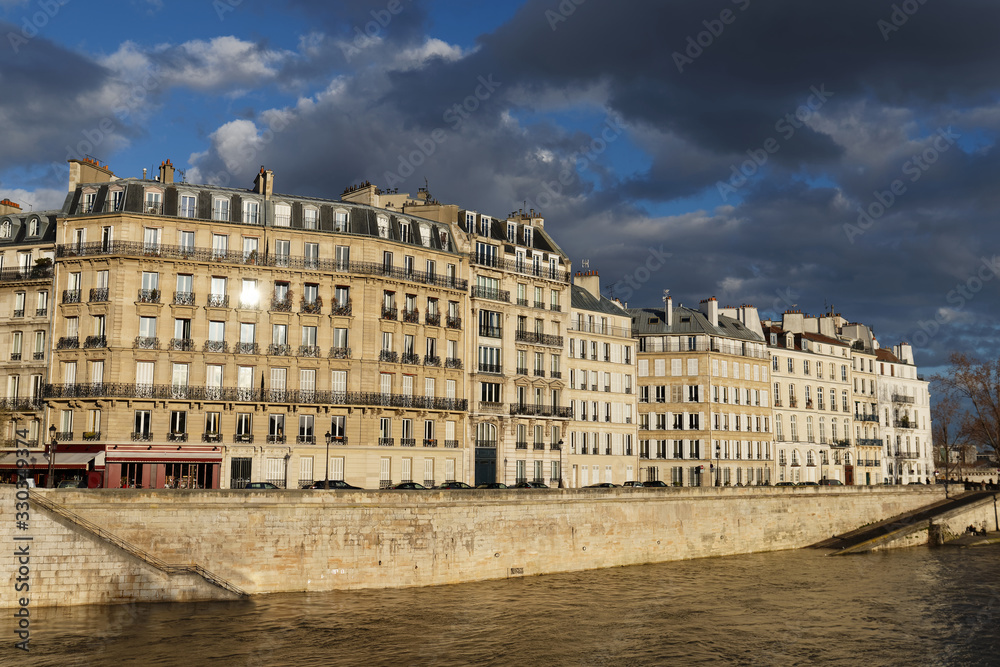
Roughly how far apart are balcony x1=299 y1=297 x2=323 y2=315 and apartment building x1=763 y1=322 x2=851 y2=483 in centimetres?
4245

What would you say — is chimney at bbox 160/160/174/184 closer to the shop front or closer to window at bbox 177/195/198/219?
window at bbox 177/195/198/219

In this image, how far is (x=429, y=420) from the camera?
5653 cm

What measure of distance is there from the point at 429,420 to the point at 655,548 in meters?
15.0

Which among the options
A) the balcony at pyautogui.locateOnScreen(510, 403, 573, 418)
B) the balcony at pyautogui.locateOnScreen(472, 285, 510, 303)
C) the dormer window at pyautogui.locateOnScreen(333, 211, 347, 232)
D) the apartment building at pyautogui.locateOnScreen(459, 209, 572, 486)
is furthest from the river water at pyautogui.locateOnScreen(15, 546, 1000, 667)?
the dormer window at pyautogui.locateOnScreen(333, 211, 347, 232)

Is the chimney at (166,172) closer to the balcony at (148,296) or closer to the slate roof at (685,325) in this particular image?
the balcony at (148,296)

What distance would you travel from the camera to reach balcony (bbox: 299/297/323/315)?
52938 mm

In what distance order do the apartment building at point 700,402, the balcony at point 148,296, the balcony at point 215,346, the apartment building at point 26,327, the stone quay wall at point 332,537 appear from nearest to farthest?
the stone quay wall at point 332,537 < the balcony at point 148,296 < the apartment building at point 26,327 < the balcony at point 215,346 < the apartment building at point 700,402

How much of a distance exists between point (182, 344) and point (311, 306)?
23.5 feet

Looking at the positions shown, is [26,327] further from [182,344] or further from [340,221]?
[340,221]

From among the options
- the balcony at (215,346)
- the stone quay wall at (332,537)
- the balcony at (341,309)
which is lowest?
the stone quay wall at (332,537)

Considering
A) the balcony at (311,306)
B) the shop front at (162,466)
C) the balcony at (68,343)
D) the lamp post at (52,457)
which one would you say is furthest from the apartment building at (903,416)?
the lamp post at (52,457)

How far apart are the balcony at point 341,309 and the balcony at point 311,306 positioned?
72cm

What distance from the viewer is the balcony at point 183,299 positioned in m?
50.2

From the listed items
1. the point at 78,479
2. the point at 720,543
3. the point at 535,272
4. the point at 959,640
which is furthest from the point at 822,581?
the point at 78,479
